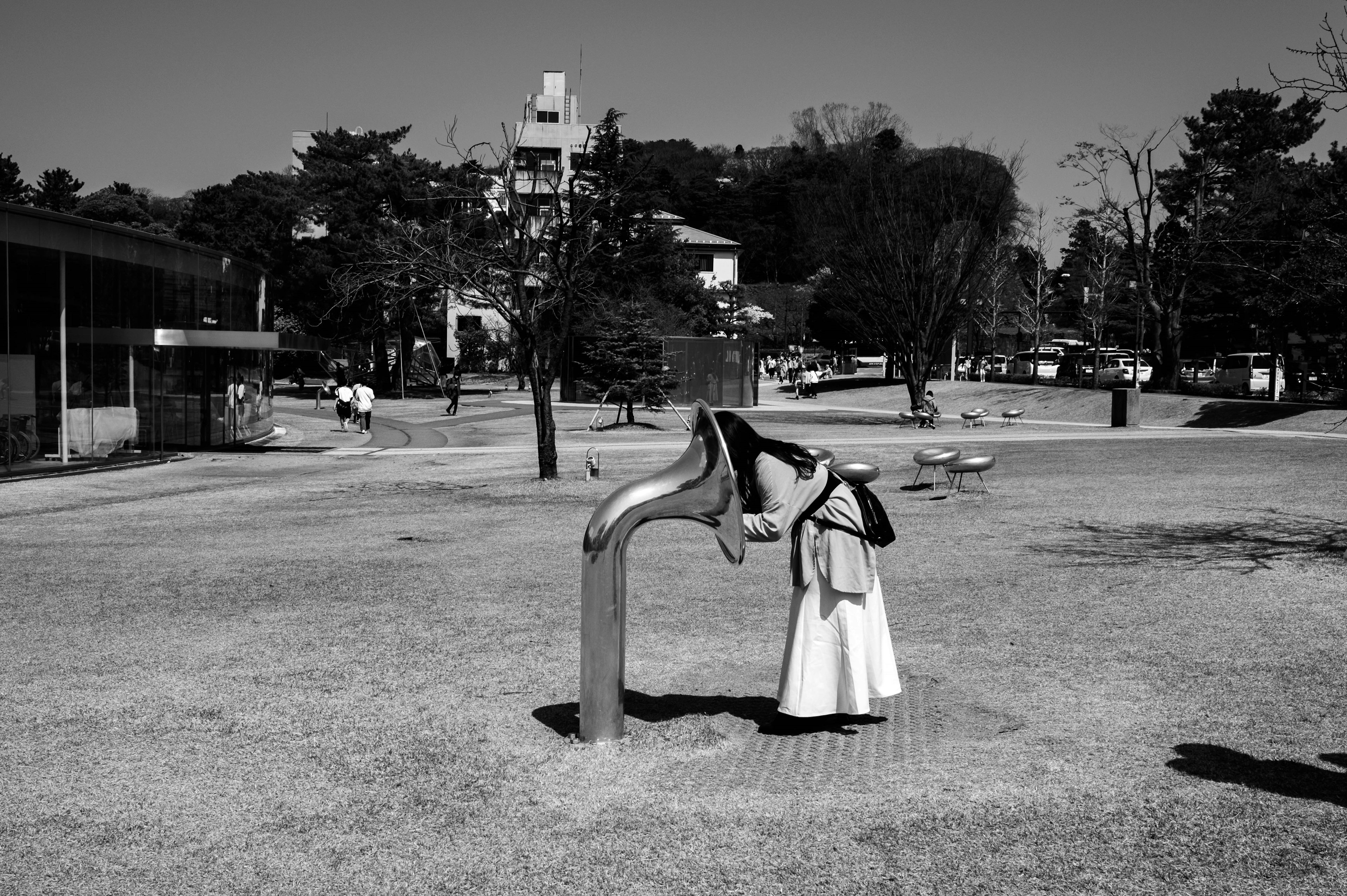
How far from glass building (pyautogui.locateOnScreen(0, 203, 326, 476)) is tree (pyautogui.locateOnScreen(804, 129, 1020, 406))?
16.4 meters

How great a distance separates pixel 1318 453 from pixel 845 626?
60.3 feet

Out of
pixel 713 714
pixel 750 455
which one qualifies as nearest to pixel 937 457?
pixel 713 714

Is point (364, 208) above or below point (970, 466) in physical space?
above

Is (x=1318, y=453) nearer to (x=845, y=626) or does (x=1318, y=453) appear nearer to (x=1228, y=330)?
(x=845, y=626)

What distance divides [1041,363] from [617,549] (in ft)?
197

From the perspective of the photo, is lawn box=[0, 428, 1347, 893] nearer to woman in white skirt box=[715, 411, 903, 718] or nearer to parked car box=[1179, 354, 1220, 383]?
woman in white skirt box=[715, 411, 903, 718]

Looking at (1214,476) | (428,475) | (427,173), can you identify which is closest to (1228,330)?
→ (427,173)

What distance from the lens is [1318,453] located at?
69.8 feet

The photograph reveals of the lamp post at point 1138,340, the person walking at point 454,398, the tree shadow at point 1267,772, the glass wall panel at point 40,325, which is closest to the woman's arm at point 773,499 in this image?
the tree shadow at point 1267,772

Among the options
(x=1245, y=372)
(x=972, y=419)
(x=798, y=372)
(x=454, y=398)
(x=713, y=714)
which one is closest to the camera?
(x=713, y=714)

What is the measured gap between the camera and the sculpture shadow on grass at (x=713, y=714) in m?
6.21

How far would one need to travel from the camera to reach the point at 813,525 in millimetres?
6020

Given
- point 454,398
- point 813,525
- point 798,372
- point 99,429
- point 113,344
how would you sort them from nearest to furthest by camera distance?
point 813,525, point 99,429, point 113,344, point 454,398, point 798,372

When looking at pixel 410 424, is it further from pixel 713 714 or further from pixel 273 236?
pixel 713 714
